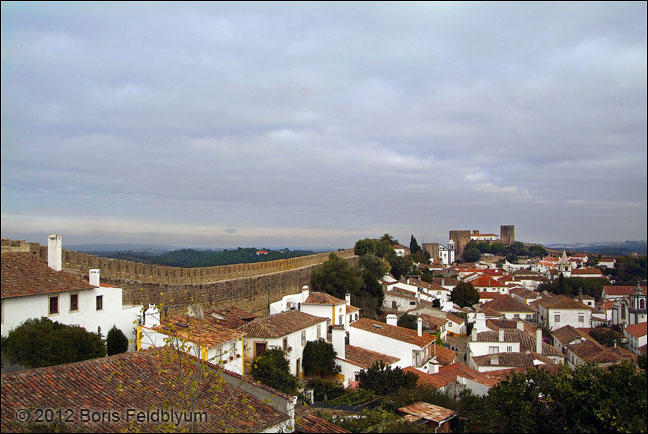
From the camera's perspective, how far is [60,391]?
5.93 m

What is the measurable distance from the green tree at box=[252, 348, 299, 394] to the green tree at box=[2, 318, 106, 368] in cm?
378

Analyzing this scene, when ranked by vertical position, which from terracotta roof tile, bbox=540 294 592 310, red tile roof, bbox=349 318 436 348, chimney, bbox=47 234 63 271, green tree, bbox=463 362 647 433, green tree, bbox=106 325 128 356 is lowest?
terracotta roof tile, bbox=540 294 592 310

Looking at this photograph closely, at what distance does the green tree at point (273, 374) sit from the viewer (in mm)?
11995

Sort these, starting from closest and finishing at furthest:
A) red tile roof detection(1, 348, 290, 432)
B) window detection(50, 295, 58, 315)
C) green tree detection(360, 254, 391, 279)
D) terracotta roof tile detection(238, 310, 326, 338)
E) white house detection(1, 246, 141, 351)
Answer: red tile roof detection(1, 348, 290, 432) < white house detection(1, 246, 141, 351) < window detection(50, 295, 58, 315) < terracotta roof tile detection(238, 310, 326, 338) < green tree detection(360, 254, 391, 279)

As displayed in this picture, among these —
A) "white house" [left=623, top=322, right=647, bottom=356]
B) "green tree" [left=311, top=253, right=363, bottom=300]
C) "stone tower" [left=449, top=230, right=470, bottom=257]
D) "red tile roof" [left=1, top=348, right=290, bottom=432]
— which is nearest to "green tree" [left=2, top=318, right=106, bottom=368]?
"red tile roof" [left=1, top=348, right=290, bottom=432]

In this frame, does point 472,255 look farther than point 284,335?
Yes

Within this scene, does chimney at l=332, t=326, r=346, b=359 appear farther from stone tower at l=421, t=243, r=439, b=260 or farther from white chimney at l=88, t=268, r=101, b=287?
stone tower at l=421, t=243, r=439, b=260

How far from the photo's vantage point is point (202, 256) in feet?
67.7

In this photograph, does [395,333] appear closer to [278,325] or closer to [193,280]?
[278,325]

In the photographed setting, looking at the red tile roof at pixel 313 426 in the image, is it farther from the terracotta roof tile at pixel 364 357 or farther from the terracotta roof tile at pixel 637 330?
the terracotta roof tile at pixel 637 330

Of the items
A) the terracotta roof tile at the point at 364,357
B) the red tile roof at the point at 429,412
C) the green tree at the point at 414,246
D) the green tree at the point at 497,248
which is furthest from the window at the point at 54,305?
the green tree at the point at 497,248

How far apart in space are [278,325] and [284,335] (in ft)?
2.71

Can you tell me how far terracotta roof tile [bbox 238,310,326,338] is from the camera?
45.9 ft

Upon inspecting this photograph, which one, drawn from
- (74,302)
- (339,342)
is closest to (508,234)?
(339,342)
